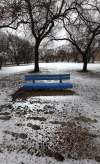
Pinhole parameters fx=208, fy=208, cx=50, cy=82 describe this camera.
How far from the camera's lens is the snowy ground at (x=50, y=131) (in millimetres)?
4430

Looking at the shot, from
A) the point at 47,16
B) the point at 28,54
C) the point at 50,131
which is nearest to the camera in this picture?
the point at 50,131

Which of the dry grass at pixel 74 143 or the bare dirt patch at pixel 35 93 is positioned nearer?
the dry grass at pixel 74 143

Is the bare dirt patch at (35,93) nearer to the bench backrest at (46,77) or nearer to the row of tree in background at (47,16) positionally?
the bench backrest at (46,77)

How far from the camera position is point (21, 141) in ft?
16.5

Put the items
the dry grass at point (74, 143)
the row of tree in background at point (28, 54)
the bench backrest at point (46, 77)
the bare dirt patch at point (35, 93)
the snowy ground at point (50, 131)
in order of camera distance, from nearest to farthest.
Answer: the snowy ground at point (50, 131)
the dry grass at point (74, 143)
the bare dirt patch at point (35, 93)
the bench backrest at point (46, 77)
the row of tree in background at point (28, 54)

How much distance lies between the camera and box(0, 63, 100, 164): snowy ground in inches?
174

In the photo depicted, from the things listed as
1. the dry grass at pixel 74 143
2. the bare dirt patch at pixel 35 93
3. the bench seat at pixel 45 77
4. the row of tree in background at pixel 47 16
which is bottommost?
the dry grass at pixel 74 143

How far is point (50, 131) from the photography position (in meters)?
5.58

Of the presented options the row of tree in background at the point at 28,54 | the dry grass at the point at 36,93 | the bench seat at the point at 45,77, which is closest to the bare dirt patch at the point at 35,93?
the dry grass at the point at 36,93

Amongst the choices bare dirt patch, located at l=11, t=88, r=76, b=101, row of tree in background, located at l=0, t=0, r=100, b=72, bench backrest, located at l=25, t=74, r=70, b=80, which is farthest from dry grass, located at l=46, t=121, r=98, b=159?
row of tree in background, located at l=0, t=0, r=100, b=72

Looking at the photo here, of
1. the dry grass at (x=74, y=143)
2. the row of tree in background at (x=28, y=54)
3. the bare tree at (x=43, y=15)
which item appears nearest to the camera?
the dry grass at (x=74, y=143)

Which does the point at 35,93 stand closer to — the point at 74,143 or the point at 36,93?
the point at 36,93

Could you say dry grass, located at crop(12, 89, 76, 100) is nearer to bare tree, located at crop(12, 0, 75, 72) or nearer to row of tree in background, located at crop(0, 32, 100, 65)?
bare tree, located at crop(12, 0, 75, 72)

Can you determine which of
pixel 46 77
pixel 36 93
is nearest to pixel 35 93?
pixel 36 93
